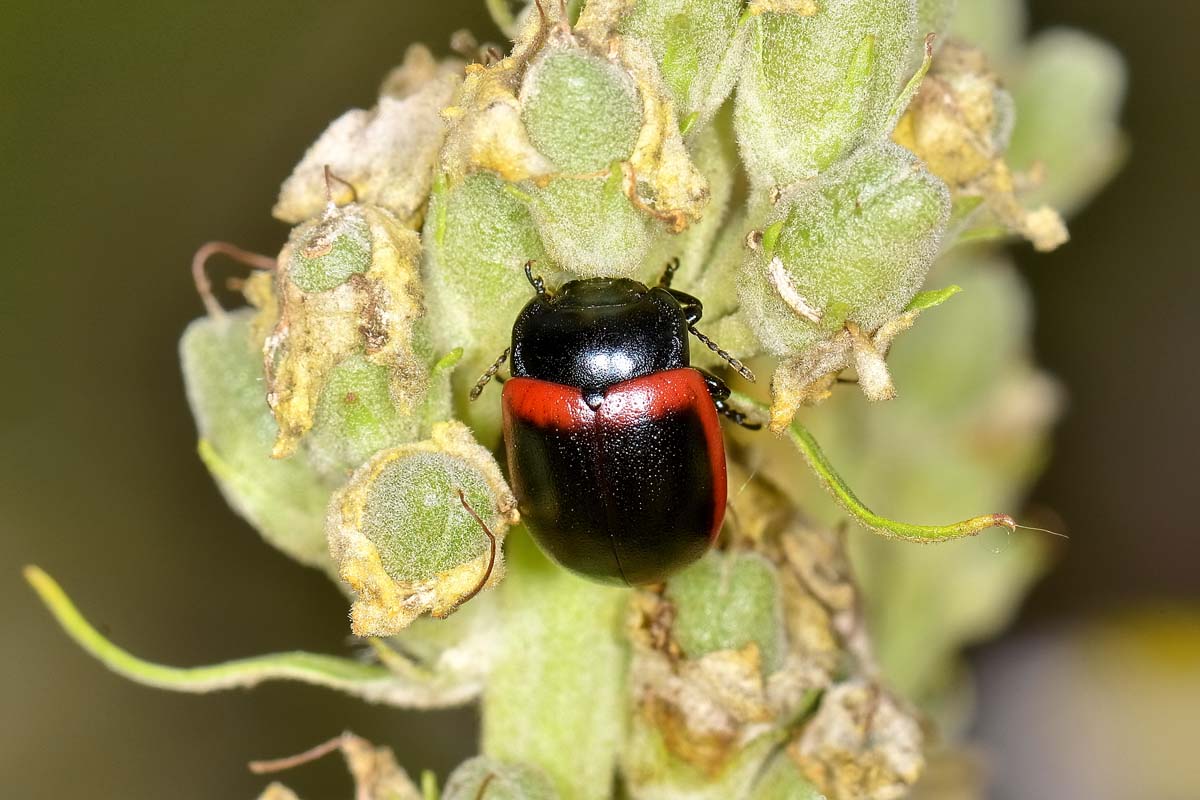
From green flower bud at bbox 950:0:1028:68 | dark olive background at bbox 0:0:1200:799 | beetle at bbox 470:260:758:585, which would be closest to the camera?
beetle at bbox 470:260:758:585

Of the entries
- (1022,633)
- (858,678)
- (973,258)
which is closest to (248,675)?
(858,678)

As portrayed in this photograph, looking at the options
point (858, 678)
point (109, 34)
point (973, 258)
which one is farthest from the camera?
point (109, 34)

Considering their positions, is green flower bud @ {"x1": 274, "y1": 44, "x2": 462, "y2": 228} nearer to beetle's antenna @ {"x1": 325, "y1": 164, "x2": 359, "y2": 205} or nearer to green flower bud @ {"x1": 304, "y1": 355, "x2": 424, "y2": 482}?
beetle's antenna @ {"x1": 325, "y1": 164, "x2": 359, "y2": 205}

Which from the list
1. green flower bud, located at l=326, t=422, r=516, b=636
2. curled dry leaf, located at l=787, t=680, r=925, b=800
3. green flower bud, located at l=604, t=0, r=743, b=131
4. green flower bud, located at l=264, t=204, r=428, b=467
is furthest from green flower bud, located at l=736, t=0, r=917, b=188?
curled dry leaf, located at l=787, t=680, r=925, b=800

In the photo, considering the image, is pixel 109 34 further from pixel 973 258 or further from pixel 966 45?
pixel 966 45

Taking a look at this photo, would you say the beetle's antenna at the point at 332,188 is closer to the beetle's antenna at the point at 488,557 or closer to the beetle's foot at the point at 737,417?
the beetle's antenna at the point at 488,557

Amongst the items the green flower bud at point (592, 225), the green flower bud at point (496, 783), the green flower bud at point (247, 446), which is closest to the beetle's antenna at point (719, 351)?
the green flower bud at point (592, 225)

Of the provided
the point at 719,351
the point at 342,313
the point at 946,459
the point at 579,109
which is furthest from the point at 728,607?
the point at 946,459
